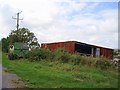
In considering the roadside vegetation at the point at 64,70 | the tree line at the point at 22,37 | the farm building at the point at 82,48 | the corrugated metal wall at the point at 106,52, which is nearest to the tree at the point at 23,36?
the tree line at the point at 22,37

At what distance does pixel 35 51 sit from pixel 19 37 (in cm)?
2232

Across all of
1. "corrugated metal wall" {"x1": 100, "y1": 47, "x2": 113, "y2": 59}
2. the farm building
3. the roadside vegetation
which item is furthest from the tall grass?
"corrugated metal wall" {"x1": 100, "y1": 47, "x2": 113, "y2": 59}

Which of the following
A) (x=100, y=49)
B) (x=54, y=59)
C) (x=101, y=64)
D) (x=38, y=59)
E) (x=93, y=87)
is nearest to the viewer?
(x=93, y=87)

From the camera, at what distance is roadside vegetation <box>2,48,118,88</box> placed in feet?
42.6

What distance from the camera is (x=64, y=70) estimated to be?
63.6 ft

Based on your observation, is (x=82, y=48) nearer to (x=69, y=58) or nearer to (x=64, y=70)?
(x=69, y=58)

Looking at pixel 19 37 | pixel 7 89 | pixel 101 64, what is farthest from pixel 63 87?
pixel 19 37

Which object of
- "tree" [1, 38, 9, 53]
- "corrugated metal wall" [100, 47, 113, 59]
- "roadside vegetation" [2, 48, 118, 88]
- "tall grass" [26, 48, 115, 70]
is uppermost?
"tree" [1, 38, 9, 53]

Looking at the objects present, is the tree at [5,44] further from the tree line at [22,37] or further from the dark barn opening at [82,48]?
the dark barn opening at [82,48]

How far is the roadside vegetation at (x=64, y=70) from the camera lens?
1298 centimetres

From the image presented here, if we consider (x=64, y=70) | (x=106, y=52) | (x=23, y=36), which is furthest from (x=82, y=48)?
(x=23, y=36)

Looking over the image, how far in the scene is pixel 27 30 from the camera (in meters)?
54.7

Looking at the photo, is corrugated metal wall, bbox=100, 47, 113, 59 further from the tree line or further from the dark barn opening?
the tree line

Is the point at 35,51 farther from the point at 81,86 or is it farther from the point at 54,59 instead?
the point at 81,86
